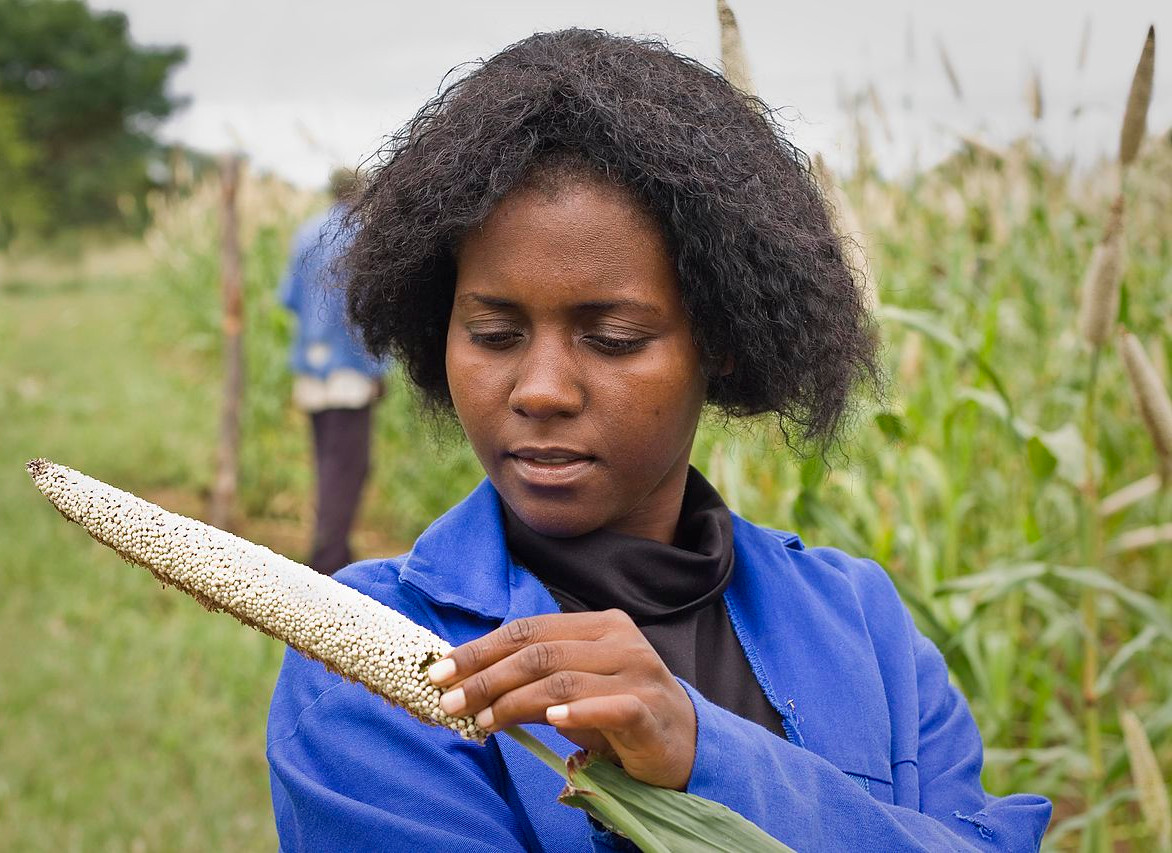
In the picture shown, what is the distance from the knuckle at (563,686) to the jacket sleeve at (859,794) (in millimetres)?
160

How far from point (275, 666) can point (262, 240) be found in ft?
15.8

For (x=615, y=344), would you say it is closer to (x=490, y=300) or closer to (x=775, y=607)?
(x=490, y=300)

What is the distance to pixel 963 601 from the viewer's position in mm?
2881

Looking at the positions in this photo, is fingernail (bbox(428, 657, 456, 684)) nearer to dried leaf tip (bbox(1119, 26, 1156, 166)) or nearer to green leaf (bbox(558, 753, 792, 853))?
green leaf (bbox(558, 753, 792, 853))

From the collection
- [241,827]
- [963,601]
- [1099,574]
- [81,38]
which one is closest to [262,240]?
[241,827]

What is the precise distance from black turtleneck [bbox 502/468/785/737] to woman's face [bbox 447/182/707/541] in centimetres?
4

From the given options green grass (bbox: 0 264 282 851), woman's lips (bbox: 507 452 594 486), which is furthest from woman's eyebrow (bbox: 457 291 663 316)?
green grass (bbox: 0 264 282 851)

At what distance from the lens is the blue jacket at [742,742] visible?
1167mm

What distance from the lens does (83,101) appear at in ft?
157

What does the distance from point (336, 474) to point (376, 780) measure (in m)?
4.06

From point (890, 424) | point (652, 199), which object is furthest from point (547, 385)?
point (890, 424)

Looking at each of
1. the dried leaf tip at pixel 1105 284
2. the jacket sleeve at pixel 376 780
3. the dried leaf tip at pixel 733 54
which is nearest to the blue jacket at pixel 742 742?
the jacket sleeve at pixel 376 780

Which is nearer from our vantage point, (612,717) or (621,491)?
(612,717)

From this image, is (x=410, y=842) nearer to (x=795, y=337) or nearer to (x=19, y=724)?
(x=795, y=337)
